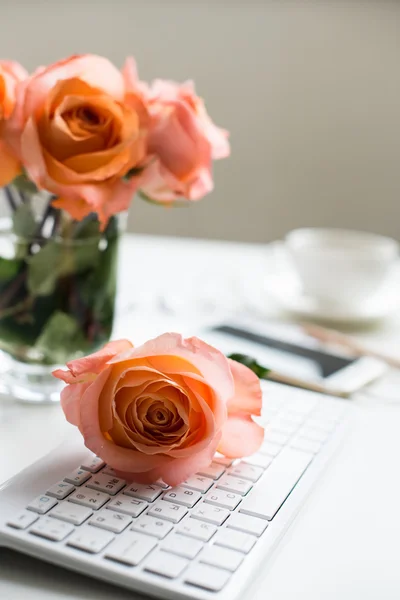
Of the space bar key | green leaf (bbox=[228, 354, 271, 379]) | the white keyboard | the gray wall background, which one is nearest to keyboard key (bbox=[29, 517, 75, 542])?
the white keyboard

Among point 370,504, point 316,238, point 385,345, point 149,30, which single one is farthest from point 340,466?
point 149,30

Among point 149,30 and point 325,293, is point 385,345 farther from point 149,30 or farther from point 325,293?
point 149,30

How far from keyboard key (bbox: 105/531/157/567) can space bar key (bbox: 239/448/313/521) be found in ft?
0.23

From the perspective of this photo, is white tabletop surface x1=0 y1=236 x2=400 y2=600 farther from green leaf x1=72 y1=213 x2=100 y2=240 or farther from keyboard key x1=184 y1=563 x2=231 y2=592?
green leaf x1=72 y1=213 x2=100 y2=240

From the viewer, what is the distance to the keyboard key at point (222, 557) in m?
0.39

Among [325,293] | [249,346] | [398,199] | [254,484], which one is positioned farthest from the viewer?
[398,199]

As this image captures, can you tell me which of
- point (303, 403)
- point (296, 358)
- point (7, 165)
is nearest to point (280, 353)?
point (296, 358)

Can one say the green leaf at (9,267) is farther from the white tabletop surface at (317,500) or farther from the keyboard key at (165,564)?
the keyboard key at (165,564)

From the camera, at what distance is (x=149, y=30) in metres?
2.02

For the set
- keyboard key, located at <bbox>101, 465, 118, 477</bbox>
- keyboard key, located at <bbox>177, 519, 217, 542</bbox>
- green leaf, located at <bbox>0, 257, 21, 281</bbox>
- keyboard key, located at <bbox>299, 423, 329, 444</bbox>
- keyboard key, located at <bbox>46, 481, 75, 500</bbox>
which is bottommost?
keyboard key, located at <bbox>299, 423, 329, 444</bbox>

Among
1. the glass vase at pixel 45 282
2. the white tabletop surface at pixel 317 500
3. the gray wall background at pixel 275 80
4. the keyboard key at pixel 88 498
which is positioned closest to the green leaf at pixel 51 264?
the glass vase at pixel 45 282

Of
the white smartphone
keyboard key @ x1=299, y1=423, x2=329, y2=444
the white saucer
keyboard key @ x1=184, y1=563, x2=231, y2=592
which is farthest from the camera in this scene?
the white saucer

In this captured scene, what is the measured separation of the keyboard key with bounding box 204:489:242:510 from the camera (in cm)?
46

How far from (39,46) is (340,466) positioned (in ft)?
5.91
